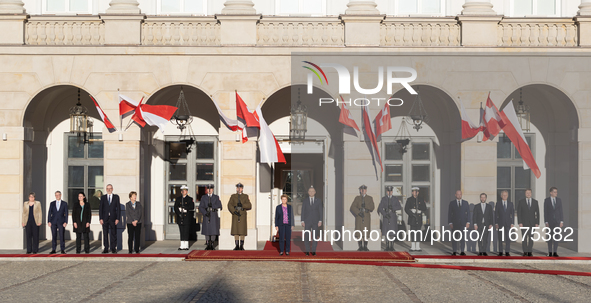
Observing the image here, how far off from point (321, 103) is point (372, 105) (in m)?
2.60

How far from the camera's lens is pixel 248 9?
17.4 meters

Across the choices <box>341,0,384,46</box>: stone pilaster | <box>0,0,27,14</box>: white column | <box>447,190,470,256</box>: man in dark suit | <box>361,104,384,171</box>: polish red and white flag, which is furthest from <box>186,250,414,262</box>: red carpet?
<box>0,0,27,14</box>: white column

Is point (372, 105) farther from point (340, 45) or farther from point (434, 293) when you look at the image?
point (434, 293)

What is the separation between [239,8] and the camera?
17359 millimetres

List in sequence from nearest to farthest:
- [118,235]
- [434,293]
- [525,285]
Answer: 1. [434,293]
2. [525,285]
3. [118,235]

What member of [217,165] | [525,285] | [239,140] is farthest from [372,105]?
[525,285]

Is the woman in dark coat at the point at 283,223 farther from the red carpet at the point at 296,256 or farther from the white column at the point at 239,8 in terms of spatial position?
the white column at the point at 239,8

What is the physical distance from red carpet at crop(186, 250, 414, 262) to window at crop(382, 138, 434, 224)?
3.87 m

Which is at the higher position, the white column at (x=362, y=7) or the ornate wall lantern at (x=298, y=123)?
the white column at (x=362, y=7)

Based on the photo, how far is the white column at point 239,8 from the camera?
17281mm

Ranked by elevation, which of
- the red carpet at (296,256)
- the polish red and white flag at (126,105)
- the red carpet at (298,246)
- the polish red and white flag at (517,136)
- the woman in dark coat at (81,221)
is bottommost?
the red carpet at (298,246)

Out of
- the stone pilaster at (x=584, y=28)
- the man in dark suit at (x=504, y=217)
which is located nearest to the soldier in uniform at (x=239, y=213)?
the man in dark suit at (x=504, y=217)

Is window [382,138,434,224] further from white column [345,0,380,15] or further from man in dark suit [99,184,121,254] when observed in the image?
man in dark suit [99,184,121,254]

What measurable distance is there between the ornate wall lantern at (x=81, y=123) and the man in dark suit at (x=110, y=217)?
3470 mm
